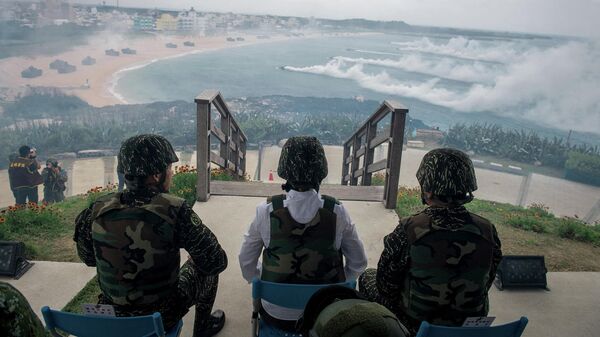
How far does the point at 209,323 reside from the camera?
2.71m

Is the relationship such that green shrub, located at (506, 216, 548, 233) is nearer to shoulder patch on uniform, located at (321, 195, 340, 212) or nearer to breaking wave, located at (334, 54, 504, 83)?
shoulder patch on uniform, located at (321, 195, 340, 212)

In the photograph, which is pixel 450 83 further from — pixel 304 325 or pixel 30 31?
pixel 304 325

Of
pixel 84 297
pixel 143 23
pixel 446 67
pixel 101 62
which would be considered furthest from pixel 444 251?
pixel 143 23

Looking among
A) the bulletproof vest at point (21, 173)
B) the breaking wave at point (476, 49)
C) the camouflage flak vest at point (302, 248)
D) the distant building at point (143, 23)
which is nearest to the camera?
the camouflage flak vest at point (302, 248)

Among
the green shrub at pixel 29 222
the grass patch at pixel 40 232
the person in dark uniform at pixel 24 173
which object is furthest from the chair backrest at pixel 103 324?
the person in dark uniform at pixel 24 173

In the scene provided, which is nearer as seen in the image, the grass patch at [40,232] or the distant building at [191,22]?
the grass patch at [40,232]

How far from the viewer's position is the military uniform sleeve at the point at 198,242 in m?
2.01

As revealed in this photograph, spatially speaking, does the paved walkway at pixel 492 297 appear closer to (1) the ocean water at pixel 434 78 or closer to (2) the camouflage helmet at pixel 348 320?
(2) the camouflage helmet at pixel 348 320

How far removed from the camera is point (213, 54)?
89.0 m

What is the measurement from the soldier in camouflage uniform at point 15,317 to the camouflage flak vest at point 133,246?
42.6 inches

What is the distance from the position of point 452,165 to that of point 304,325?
3.73 ft

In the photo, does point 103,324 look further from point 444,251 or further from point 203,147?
point 203,147

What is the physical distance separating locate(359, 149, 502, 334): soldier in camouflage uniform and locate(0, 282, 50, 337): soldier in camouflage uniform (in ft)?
4.54

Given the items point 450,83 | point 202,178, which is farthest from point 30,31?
point 202,178
